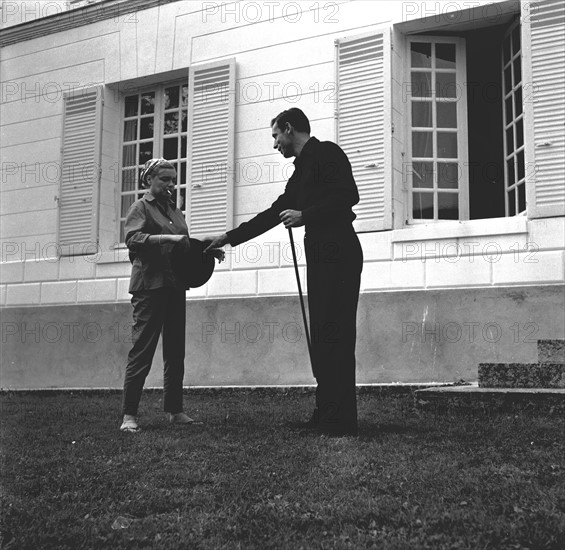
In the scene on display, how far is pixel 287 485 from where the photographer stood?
4.03m

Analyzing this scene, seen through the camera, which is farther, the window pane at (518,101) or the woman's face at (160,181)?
the window pane at (518,101)

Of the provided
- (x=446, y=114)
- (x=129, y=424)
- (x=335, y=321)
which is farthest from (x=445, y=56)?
A: (x=129, y=424)

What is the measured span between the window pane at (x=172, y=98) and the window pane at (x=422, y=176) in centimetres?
339

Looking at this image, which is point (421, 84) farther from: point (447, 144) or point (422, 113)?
point (447, 144)

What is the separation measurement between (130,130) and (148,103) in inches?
16.6

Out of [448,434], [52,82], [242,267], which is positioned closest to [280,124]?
[448,434]

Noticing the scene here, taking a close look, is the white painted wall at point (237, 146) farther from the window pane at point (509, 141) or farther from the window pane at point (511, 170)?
the window pane at point (509, 141)

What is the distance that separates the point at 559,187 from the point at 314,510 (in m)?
5.44

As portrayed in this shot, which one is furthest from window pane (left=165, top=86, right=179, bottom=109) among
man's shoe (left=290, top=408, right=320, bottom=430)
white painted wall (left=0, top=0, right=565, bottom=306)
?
man's shoe (left=290, top=408, right=320, bottom=430)

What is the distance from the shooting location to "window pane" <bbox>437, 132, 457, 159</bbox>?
935cm

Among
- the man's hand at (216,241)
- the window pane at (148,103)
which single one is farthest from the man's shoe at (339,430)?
the window pane at (148,103)

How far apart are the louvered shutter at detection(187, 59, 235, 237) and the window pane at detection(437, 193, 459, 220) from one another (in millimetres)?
2323

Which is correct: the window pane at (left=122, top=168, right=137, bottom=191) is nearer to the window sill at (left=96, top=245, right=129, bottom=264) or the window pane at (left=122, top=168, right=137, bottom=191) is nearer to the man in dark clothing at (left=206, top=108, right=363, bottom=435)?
the window sill at (left=96, top=245, right=129, bottom=264)

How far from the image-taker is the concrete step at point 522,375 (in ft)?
20.8
